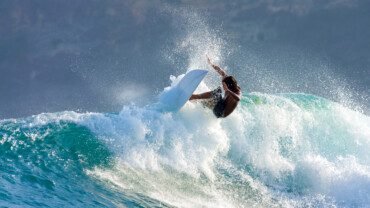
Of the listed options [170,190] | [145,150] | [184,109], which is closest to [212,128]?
[184,109]

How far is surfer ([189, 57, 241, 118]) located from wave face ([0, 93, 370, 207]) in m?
0.44

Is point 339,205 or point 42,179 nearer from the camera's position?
point 42,179

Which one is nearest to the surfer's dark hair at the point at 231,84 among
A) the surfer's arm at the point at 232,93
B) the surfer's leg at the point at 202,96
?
the surfer's arm at the point at 232,93

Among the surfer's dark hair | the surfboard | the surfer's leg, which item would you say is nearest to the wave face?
the surfboard

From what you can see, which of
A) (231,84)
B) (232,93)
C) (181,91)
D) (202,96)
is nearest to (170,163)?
(181,91)

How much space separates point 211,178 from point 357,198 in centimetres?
374

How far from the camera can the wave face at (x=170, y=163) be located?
9.07 m

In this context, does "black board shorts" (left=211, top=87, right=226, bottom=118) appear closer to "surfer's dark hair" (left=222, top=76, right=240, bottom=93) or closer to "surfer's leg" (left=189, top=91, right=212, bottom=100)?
"surfer's leg" (left=189, top=91, right=212, bottom=100)

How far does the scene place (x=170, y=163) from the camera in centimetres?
1102

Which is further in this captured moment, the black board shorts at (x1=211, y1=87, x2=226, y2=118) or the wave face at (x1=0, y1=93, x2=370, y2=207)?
the black board shorts at (x1=211, y1=87, x2=226, y2=118)

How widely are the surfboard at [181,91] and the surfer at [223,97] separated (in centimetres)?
33

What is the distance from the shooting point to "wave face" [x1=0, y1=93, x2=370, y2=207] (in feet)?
29.8

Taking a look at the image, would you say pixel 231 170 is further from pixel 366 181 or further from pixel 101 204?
pixel 101 204

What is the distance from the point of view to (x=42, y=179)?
9344 mm
